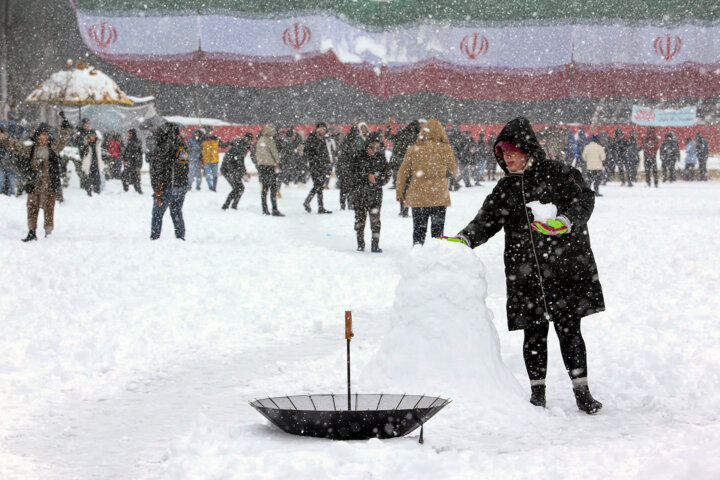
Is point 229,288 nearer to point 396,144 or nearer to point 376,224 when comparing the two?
point 376,224

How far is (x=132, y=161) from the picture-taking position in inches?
818

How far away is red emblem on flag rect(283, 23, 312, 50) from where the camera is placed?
102 feet

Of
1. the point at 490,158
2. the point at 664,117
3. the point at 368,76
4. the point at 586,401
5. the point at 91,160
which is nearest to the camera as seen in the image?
the point at 586,401

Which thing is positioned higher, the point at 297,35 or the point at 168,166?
the point at 297,35

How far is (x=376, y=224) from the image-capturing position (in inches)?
453

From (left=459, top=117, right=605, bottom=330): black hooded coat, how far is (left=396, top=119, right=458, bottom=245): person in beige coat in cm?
521

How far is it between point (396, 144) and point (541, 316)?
11172mm

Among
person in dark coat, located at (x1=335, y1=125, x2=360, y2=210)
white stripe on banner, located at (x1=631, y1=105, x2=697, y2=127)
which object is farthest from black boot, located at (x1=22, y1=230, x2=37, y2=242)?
white stripe on banner, located at (x1=631, y1=105, x2=697, y2=127)

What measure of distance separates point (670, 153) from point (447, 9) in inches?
→ 398

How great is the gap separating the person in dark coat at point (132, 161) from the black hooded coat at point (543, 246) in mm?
16825

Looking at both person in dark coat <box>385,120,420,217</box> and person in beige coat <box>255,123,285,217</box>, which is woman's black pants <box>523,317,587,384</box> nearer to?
person in dark coat <box>385,120,420,217</box>

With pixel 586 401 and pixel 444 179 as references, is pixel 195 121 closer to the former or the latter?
pixel 444 179

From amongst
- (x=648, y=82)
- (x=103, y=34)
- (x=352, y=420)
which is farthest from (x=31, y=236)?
(x=648, y=82)

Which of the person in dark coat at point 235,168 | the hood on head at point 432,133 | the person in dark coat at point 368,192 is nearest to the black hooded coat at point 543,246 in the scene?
the hood on head at point 432,133
